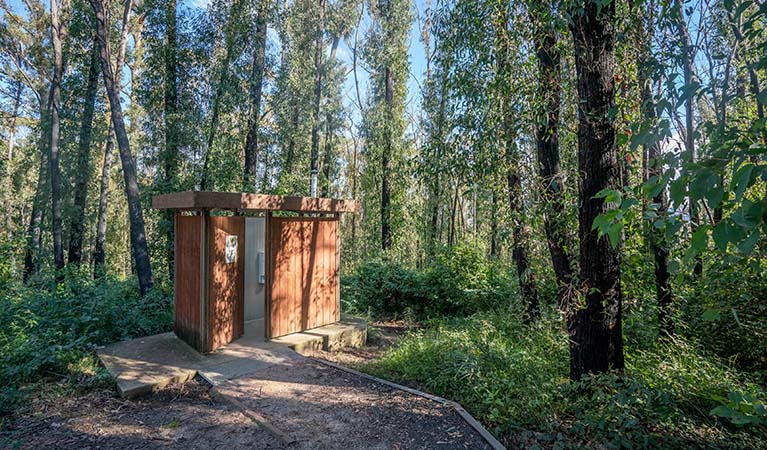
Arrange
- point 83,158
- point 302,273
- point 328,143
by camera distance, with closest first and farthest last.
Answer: point 302,273 < point 83,158 < point 328,143

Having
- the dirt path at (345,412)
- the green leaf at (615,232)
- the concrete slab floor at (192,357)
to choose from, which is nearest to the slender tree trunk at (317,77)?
the concrete slab floor at (192,357)

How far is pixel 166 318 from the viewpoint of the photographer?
18.0ft

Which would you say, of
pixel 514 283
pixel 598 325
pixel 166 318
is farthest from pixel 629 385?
pixel 166 318

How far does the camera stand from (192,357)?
13.9 ft

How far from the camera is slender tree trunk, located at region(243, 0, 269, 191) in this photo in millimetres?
8219

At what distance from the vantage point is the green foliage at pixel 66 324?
12.1 ft

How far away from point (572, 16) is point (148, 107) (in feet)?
27.7

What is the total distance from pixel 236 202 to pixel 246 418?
2.29 metres

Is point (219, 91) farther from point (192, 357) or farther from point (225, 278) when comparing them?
point (192, 357)

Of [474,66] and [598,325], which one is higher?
[474,66]

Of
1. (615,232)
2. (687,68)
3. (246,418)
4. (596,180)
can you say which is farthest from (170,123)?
(615,232)

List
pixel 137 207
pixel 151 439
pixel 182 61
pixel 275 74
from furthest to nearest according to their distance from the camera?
pixel 275 74 < pixel 182 61 < pixel 137 207 < pixel 151 439

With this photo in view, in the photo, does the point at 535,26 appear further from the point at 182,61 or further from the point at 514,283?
the point at 182,61

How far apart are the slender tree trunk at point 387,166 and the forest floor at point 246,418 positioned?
23.4 feet
